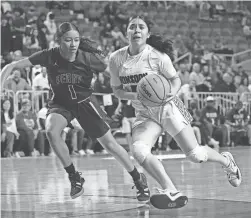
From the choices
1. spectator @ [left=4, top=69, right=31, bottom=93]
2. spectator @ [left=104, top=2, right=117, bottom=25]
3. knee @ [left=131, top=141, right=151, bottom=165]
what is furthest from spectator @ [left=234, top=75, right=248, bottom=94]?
knee @ [left=131, top=141, right=151, bottom=165]

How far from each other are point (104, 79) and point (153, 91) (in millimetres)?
12413

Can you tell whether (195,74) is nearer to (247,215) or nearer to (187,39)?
(187,39)

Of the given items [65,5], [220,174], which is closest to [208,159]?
[220,174]

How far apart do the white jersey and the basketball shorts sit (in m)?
0.11

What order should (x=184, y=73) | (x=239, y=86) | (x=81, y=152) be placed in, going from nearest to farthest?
(x=81, y=152), (x=184, y=73), (x=239, y=86)

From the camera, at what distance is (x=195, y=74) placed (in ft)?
72.6

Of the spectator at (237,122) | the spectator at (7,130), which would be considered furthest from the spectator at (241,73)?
the spectator at (7,130)

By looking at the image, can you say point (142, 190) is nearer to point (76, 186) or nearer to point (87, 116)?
point (76, 186)

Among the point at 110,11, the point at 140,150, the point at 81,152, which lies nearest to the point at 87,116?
the point at 140,150

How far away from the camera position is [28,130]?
56.2 ft

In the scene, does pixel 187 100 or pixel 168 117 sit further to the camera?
pixel 187 100

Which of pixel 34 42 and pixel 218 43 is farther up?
pixel 34 42

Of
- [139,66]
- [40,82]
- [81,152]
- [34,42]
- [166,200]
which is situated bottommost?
[81,152]

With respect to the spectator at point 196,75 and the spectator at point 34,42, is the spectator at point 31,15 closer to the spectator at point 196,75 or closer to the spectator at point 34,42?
the spectator at point 34,42
